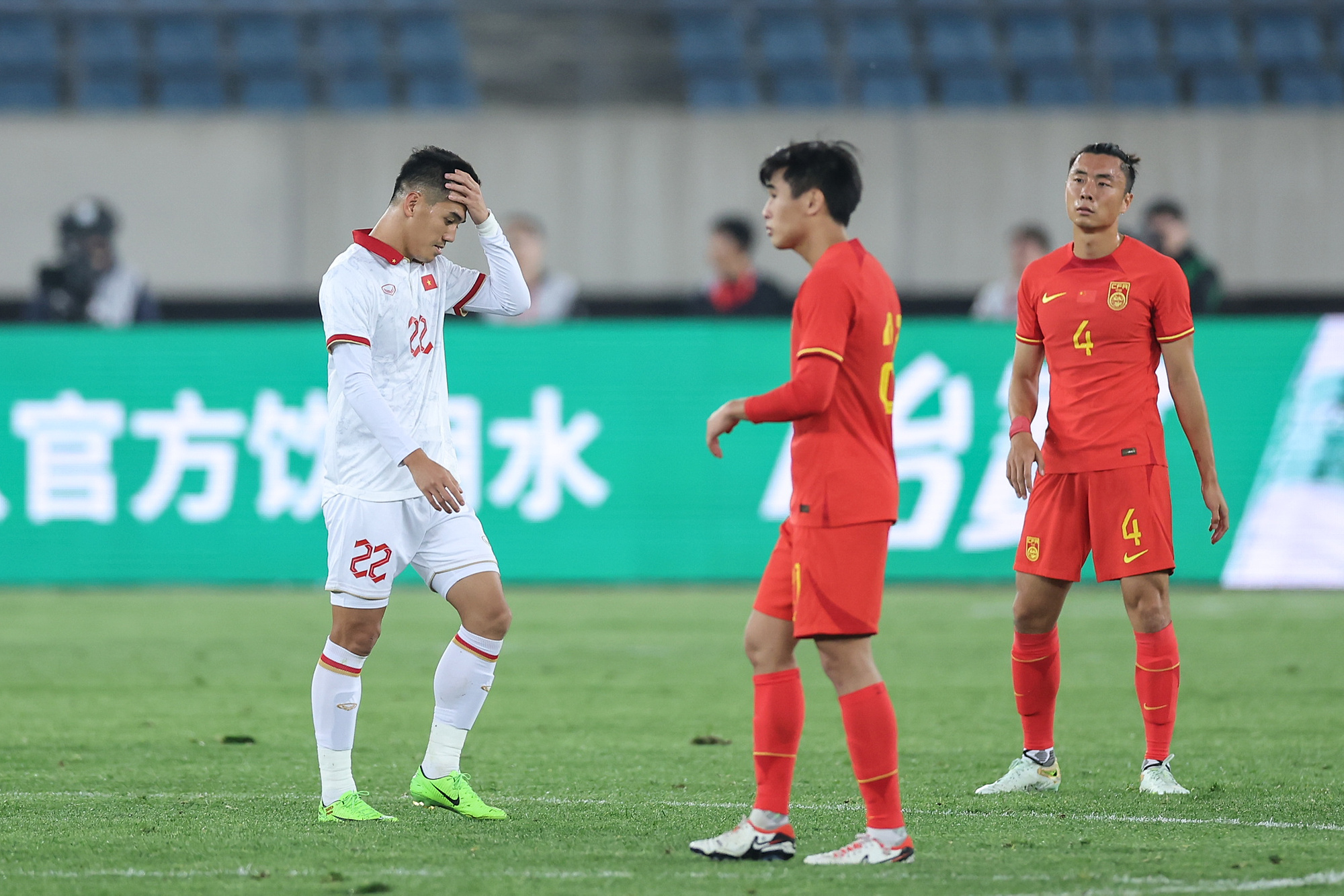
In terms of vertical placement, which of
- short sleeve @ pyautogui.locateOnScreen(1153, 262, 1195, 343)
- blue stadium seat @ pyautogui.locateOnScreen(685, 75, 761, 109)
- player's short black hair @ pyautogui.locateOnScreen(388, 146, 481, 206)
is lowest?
short sleeve @ pyautogui.locateOnScreen(1153, 262, 1195, 343)

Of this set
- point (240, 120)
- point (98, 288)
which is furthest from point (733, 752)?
point (240, 120)

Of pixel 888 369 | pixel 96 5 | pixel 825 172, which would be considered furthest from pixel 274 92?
pixel 888 369

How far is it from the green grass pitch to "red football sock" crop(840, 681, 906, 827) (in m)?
0.16

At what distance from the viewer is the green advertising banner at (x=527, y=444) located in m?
12.2

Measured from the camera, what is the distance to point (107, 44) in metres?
18.1

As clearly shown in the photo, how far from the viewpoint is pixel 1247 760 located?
6.17 metres

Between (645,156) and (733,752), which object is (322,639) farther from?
(645,156)

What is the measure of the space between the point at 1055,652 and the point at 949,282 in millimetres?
10707

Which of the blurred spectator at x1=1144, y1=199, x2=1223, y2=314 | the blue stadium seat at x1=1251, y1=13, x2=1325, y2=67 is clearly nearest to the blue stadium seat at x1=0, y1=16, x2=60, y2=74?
the blurred spectator at x1=1144, y1=199, x2=1223, y2=314

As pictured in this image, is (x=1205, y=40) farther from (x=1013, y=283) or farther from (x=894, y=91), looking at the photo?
(x=1013, y=283)

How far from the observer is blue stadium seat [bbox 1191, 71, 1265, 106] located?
17438 millimetres

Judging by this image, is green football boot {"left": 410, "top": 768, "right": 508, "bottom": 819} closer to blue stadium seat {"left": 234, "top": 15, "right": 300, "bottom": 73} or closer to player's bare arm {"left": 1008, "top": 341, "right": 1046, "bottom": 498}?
player's bare arm {"left": 1008, "top": 341, "right": 1046, "bottom": 498}

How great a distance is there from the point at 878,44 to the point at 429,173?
13951mm

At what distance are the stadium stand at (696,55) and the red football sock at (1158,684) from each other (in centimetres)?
1246
